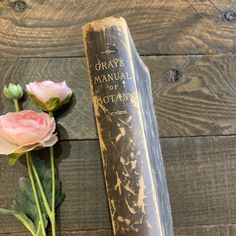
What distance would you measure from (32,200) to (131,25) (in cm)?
36

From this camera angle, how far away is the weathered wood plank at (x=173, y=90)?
817 mm

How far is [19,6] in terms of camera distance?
863mm

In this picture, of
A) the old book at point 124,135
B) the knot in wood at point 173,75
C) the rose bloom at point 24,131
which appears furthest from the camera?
the knot in wood at point 173,75

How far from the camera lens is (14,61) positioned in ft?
2.75

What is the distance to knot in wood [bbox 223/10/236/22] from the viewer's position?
2.88ft

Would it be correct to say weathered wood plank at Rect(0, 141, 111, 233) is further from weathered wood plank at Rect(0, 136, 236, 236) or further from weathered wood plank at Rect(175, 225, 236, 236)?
weathered wood plank at Rect(175, 225, 236, 236)

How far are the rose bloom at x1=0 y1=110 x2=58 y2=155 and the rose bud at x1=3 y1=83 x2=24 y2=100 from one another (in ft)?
0.18

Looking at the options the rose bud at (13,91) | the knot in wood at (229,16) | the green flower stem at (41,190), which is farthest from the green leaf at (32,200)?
the knot in wood at (229,16)

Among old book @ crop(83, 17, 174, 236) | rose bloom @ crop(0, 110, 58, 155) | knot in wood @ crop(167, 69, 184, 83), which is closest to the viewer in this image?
old book @ crop(83, 17, 174, 236)

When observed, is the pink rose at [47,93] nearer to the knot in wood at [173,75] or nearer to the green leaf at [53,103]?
the green leaf at [53,103]

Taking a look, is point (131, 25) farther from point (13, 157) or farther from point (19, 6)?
point (13, 157)

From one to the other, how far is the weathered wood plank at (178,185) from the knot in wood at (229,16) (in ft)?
0.75

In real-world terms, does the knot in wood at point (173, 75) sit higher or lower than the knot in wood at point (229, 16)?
lower

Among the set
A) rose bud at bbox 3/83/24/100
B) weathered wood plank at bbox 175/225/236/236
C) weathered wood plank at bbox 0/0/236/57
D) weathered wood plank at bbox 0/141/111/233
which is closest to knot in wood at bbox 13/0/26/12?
weathered wood plank at bbox 0/0/236/57
